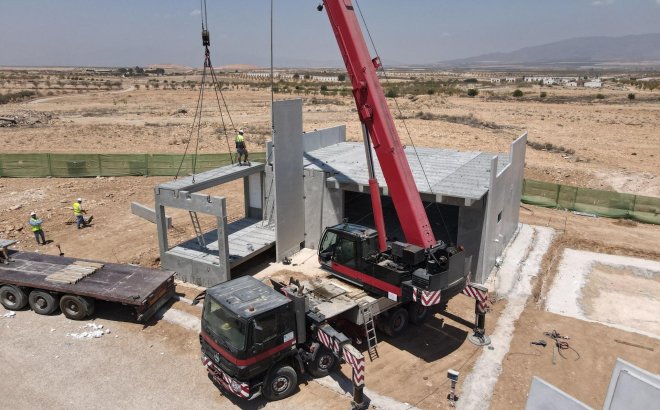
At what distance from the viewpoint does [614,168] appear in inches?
1233

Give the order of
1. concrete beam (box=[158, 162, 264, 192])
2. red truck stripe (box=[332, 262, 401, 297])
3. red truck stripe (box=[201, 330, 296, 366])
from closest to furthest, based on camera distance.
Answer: red truck stripe (box=[201, 330, 296, 366]) → red truck stripe (box=[332, 262, 401, 297]) → concrete beam (box=[158, 162, 264, 192])

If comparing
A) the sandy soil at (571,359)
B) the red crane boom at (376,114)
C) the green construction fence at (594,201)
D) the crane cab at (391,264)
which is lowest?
the sandy soil at (571,359)

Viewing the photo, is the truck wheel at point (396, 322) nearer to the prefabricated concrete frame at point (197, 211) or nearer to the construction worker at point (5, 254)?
the prefabricated concrete frame at point (197, 211)

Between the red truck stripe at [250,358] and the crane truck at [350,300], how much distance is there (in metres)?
0.02

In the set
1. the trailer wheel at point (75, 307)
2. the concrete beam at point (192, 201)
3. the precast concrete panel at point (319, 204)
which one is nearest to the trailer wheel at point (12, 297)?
the trailer wheel at point (75, 307)

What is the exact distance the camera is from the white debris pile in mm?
12688

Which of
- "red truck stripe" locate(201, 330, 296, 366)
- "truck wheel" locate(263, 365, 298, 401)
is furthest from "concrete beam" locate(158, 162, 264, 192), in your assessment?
"truck wheel" locate(263, 365, 298, 401)

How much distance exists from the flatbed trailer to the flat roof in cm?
681

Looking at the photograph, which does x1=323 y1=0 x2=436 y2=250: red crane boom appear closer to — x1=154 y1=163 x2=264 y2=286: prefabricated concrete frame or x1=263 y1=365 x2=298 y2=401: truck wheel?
x1=263 y1=365 x2=298 y2=401: truck wheel

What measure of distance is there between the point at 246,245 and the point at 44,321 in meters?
6.24

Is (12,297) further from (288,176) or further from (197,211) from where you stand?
(288,176)

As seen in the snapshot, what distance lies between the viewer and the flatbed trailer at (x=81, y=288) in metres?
13.1

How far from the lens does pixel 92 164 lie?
28.3 metres

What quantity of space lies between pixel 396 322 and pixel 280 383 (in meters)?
3.90
